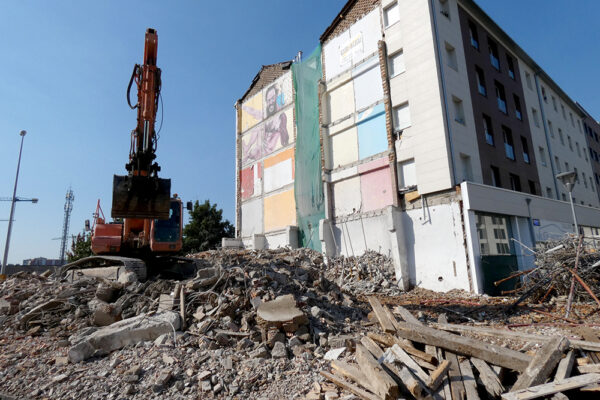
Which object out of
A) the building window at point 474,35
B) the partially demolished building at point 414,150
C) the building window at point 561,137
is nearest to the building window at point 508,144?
the partially demolished building at point 414,150

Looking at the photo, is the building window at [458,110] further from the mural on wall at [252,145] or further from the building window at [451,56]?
the mural on wall at [252,145]

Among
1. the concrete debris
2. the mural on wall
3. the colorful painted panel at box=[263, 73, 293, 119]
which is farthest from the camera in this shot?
the mural on wall

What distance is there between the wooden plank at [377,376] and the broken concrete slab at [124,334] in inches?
138

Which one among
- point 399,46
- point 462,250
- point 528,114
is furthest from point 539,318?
point 528,114

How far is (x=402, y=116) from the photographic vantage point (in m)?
16.6

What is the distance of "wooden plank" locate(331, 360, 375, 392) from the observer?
169 inches

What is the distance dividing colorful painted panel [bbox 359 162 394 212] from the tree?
18.1m

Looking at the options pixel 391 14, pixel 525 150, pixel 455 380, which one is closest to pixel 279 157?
pixel 391 14

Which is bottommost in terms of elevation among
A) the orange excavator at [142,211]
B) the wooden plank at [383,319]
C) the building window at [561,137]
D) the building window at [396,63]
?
the wooden plank at [383,319]

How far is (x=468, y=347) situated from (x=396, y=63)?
15.7 metres

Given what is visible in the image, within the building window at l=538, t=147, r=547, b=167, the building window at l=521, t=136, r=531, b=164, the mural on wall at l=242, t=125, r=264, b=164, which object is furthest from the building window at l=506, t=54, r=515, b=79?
the mural on wall at l=242, t=125, r=264, b=164

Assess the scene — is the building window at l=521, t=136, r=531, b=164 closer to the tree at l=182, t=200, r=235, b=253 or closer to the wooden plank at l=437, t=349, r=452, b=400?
the wooden plank at l=437, t=349, r=452, b=400

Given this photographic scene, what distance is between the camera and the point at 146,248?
10906mm

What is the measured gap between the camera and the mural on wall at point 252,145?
25.8 metres
